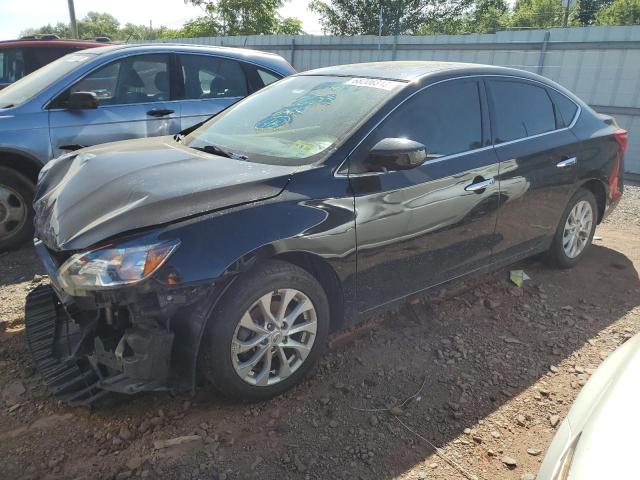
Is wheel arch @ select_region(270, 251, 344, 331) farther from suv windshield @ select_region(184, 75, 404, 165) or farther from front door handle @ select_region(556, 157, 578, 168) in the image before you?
front door handle @ select_region(556, 157, 578, 168)

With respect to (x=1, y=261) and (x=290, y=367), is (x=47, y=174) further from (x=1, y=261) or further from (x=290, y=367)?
(x=290, y=367)

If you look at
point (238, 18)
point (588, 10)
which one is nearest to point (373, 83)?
point (238, 18)

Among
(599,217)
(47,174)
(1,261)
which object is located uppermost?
(47,174)

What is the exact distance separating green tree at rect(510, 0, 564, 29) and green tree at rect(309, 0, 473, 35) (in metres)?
12.2

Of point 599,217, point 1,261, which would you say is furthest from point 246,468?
point 599,217

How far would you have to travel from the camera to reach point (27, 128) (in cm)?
448

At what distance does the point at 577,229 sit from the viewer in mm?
4555

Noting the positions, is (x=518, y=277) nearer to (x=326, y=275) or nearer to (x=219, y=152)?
(x=326, y=275)

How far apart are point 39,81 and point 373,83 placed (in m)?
3.43

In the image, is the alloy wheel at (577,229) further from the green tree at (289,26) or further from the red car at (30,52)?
the green tree at (289,26)

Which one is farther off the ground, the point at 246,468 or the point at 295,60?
the point at 295,60

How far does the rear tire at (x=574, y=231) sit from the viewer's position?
14.3 ft

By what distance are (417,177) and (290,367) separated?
Answer: 52.0 inches

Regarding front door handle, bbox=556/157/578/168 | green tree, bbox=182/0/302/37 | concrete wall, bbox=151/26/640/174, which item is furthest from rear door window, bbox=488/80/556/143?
green tree, bbox=182/0/302/37
